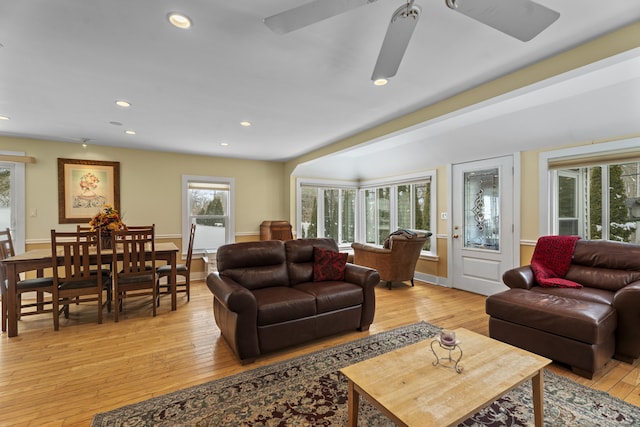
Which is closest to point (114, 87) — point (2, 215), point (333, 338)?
point (333, 338)

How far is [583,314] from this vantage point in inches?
89.7

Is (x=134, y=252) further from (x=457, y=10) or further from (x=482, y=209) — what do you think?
(x=482, y=209)

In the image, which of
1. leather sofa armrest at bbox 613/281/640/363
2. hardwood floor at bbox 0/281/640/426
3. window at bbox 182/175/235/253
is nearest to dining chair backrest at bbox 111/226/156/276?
hardwood floor at bbox 0/281/640/426

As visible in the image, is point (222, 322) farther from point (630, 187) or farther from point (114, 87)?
point (630, 187)

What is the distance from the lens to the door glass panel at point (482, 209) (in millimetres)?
4434

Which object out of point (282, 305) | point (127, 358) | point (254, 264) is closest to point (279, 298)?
point (282, 305)

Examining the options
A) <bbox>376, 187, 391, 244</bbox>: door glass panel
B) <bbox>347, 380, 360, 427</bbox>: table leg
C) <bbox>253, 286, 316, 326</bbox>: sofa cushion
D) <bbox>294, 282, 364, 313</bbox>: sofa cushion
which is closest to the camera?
<bbox>347, 380, 360, 427</bbox>: table leg

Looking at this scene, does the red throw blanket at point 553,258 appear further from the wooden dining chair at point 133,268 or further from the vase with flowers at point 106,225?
the vase with flowers at point 106,225

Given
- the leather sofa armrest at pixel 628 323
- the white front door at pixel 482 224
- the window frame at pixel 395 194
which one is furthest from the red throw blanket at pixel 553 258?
the window frame at pixel 395 194

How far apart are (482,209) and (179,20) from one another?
4516 millimetres

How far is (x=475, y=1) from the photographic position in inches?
51.5

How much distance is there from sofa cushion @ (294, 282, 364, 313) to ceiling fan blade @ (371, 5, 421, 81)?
200 cm

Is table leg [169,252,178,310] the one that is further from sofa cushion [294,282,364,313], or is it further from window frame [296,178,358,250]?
window frame [296,178,358,250]

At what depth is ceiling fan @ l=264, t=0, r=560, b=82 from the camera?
4.35 feet
